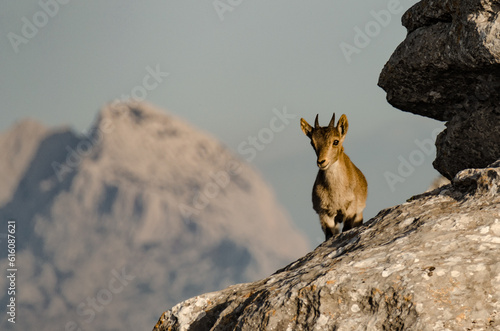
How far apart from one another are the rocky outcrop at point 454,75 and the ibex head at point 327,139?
146 centimetres

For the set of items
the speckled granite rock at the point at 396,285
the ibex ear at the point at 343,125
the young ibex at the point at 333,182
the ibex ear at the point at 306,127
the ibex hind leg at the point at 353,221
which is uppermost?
the ibex ear at the point at 306,127

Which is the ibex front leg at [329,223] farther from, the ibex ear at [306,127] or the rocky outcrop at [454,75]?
the rocky outcrop at [454,75]

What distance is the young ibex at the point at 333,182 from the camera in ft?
51.3

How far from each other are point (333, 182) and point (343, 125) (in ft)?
4.84

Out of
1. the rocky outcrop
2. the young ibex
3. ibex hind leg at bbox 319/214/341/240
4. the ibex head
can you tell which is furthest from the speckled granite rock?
ibex hind leg at bbox 319/214/341/240

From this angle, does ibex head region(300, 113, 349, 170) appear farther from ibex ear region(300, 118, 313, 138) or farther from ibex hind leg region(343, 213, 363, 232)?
ibex hind leg region(343, 213, 363, 232)

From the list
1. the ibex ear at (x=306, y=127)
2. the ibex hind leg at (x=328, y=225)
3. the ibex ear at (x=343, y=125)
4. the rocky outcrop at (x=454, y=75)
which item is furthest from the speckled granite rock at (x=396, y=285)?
the ibex hind leg at (x=328, y=225)

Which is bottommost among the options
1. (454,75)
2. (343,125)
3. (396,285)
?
(396,285)

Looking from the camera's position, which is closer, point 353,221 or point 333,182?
point 333,182

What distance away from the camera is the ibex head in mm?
15547

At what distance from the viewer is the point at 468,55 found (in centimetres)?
1284

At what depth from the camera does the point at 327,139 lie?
15570 mm

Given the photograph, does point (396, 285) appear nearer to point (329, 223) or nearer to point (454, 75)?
point (454, 75)

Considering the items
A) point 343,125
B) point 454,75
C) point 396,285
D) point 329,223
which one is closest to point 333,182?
point 329,223
